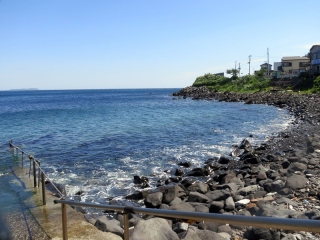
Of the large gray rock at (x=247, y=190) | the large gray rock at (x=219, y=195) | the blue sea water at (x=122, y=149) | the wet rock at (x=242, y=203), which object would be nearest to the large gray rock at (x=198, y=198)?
the large gray rock at (x=219, y=195)

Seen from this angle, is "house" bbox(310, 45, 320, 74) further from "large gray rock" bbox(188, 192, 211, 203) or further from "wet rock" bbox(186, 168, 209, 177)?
"large gray rock" bbox(188, 192, 211, 203)

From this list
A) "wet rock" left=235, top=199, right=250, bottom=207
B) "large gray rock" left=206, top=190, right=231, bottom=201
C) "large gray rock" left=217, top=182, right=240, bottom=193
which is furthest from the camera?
"large gray rock" left=217, top=182, right=240, bottom=193

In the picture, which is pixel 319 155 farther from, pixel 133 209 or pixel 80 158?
pixel 133 209

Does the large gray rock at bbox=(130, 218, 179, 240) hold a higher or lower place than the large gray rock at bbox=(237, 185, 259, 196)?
higher

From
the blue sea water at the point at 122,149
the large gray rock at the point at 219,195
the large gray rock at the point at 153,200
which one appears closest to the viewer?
the large gray rock at the point at 219,195

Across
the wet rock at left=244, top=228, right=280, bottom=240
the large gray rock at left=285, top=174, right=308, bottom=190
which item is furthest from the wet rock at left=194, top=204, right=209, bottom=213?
the large gray rock at left=285, top=174, right=308, bottom=190

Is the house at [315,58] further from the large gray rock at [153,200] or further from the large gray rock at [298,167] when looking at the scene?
the large gray rock at [153,200]

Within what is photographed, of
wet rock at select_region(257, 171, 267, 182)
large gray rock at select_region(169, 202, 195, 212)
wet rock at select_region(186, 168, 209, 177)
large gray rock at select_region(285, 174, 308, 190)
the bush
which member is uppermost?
the bush

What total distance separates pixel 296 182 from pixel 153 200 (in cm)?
444

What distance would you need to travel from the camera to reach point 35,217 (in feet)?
20.1

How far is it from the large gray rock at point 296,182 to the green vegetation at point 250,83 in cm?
4057

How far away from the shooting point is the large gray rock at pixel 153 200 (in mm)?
8945

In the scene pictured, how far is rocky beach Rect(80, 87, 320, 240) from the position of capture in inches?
211

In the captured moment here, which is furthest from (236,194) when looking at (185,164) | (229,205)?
(185,164)
